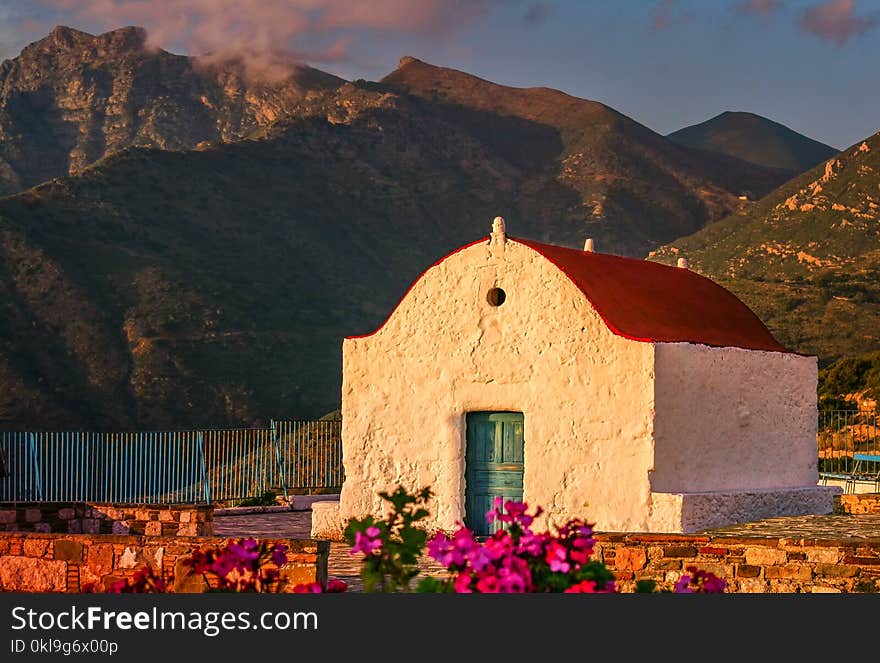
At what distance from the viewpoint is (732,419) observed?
680 inches

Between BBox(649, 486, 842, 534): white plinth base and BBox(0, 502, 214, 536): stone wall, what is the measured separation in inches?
202

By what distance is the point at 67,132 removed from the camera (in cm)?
11031

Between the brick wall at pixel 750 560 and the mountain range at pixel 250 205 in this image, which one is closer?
the brick wall at pixel 750 560

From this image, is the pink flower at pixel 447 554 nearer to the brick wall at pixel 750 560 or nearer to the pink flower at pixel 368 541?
the pink flower at pixel 368 541

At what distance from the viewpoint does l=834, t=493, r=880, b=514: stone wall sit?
1975 centimetres

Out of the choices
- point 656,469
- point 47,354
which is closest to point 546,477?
point 656,469

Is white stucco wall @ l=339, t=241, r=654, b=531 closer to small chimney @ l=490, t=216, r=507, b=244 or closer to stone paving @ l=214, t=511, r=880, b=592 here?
small chimney @ l=490, t=216, r=507, b=244

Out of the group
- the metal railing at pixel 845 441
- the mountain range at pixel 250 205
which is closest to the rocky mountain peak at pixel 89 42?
the mountain range at pixel 250 205

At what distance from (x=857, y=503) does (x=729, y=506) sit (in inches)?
170

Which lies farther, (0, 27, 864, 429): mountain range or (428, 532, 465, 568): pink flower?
(0, 27, 864, 429): mountain range

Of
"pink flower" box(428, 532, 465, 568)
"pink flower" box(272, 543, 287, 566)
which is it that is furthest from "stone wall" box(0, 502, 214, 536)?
"pink flower" box(428, 532, 465, 568)

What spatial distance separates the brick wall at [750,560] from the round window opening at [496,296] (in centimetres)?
613

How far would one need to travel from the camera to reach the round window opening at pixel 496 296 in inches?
674

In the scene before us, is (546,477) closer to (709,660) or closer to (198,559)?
(198,559)
